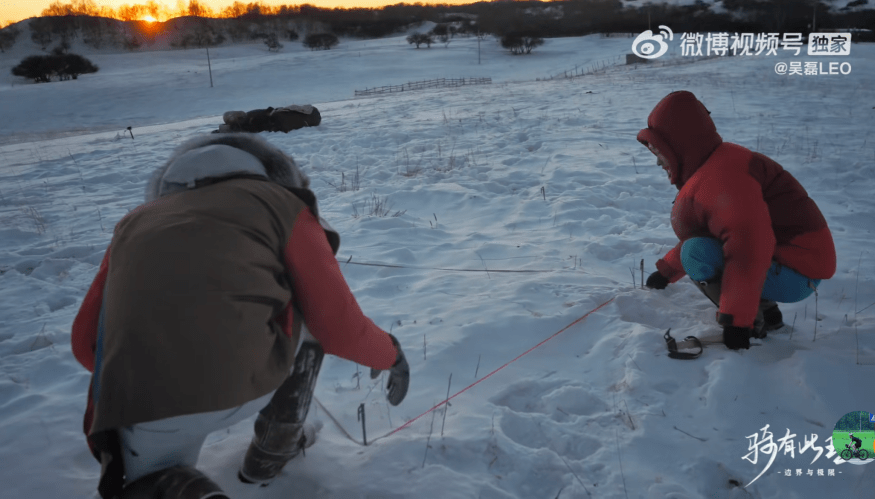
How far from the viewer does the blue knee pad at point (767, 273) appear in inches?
106

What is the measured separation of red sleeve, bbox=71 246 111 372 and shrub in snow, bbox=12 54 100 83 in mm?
55660

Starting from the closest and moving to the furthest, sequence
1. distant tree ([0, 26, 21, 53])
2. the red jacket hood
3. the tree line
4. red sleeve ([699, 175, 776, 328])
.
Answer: red sleeve ([699, 175, 776, 328]) → the red jacket hood → the tree line → distant tree ([0, 26, 21, 53])

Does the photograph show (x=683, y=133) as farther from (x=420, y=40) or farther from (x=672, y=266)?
(x=420, y=40)

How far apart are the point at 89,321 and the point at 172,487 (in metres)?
0.58

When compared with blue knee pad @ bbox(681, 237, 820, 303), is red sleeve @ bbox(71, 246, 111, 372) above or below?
above

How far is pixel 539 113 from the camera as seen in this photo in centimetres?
1088

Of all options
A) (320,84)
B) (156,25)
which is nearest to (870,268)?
(320,84)

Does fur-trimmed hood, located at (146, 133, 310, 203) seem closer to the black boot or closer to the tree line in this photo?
the black boot

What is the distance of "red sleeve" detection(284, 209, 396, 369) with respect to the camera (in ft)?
4.98

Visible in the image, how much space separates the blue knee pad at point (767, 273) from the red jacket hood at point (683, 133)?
0.45 metres

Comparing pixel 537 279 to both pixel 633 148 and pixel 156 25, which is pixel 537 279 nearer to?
pixel 633 148

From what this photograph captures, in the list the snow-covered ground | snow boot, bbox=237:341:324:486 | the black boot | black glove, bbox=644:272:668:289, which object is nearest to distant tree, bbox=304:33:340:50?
the snow-covered ground

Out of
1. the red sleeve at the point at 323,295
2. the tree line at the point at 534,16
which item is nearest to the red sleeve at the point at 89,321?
the red sleeve at the point at 323,295

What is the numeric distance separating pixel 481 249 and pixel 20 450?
325 cm
